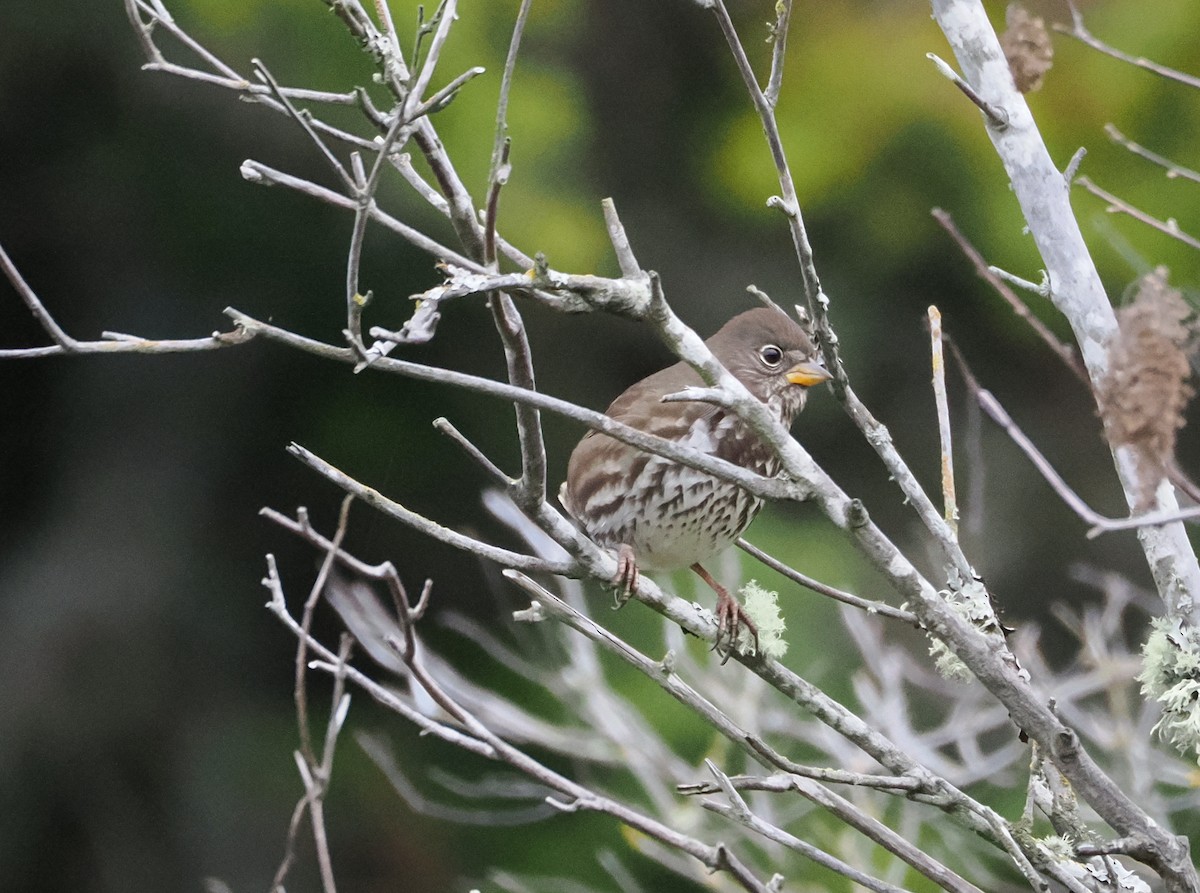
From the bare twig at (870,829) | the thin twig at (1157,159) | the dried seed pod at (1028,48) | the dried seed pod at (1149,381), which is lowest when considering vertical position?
the bare twig at (870,829)

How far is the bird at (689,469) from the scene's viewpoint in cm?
303

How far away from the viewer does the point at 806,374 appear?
3229 mm

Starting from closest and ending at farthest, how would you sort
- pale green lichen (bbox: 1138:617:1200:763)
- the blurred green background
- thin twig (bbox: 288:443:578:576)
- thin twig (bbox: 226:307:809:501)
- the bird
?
thin twig (bbox: 226:307:809:501) < thin twig (bbox: 288:443:578:576) < pale green lichen (bbox: 1138:617:1200:763) < the bird < the blurred green background

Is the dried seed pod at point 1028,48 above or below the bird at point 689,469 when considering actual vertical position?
above

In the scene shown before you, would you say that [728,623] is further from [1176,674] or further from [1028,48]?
[1028,48]

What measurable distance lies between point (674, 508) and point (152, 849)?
3.30 meters

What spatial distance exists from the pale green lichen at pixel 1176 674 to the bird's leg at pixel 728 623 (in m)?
0.64

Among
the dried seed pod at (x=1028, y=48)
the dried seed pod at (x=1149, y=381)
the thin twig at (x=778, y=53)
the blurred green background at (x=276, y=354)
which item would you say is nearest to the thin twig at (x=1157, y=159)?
the dried seed pod at (x=1028, y=48)

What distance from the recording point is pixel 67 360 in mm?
5551

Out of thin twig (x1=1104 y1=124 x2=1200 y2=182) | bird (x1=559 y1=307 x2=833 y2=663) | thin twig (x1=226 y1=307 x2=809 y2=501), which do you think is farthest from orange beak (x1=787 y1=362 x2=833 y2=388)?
thin twig (x1=226 y1=307 x2=809 y2=501)

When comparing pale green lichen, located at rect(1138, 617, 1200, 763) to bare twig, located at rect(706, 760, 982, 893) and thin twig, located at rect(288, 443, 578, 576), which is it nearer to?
bare twig, located at rect(706, 760, 982, 893)

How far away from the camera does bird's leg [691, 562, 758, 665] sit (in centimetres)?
240

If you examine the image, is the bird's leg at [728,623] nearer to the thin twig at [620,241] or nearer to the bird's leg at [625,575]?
the bird's leg at [625,575]

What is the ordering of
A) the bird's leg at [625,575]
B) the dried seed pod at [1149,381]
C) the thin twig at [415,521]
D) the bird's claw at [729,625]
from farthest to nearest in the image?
1. the bird's claw at [729,625]
2. the bird's leg at [625,575]
3. the thin twig at [415,521]
4. the dried seed pod at [1149,381]
